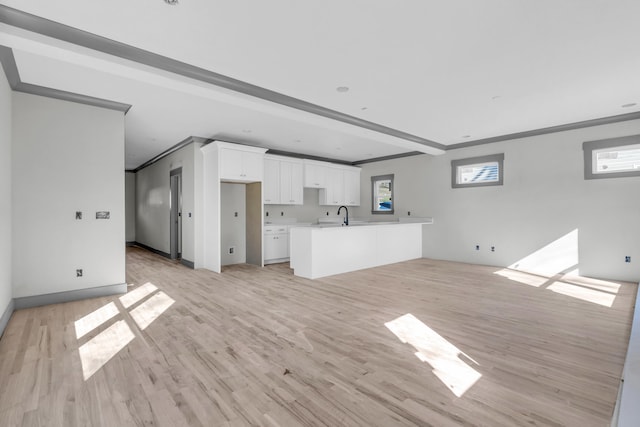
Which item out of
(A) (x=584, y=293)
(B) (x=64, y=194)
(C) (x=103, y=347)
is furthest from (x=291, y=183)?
(A) (x=584, y=293)

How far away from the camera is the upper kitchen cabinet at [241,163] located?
5520 millimetres

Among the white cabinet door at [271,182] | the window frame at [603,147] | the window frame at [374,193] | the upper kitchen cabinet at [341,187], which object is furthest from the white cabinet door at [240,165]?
the window frame at [603,147]

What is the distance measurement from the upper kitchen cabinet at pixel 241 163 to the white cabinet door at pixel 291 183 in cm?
91

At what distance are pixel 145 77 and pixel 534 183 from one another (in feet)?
20.6

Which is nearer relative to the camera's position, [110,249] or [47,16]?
[47,16]

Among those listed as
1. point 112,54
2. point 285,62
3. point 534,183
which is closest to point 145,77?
point 112,54

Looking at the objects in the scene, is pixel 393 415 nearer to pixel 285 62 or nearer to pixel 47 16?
pixel 285 62

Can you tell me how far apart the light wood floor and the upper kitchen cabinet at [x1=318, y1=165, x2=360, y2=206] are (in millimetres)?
4105

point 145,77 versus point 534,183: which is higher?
point 145,77

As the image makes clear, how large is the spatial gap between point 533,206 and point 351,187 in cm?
424

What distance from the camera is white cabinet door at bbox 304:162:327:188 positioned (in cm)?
739

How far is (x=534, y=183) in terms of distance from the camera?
5574mm

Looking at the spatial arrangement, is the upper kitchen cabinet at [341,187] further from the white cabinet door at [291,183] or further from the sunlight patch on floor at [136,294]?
the sunlight patch on floor at [136,294]

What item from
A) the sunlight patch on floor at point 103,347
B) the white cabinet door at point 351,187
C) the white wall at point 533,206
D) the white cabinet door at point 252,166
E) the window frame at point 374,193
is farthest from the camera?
the white cabinet door at point 351,187
